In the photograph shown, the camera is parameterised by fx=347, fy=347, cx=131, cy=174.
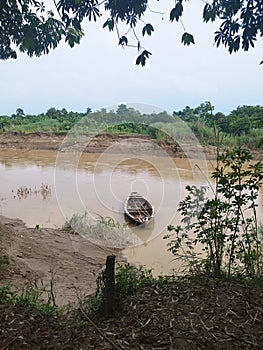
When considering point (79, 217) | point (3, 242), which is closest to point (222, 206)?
point (3, 242)

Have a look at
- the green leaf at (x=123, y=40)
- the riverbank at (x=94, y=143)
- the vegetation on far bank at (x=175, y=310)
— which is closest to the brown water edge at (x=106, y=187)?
the riverbank at (x=94, y=143)

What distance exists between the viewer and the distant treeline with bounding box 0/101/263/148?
2.09m

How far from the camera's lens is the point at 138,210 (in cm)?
559

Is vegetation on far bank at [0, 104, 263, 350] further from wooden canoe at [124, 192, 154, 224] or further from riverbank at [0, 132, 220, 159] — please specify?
riverbank at [0, 132, 220, 159]

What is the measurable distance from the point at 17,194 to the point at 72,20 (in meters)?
5.97

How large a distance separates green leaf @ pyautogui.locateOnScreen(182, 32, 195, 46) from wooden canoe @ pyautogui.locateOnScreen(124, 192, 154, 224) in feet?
12.5

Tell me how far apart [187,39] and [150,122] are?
5113mm

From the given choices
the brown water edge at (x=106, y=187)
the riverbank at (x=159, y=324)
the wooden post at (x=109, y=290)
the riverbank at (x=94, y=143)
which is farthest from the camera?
the riverbank at (x=94, y=143)

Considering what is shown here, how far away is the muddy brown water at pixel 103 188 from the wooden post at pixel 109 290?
141 centimetres

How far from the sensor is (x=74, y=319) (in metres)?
A: 1.39

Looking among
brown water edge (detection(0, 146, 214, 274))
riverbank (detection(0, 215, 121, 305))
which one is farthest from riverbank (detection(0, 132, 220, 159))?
riverbank (detection(0, 215, 121, 305))

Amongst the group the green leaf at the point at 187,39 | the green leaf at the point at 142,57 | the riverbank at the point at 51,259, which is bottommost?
the riverbank at the point at 51,259

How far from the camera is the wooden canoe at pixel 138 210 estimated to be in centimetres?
519

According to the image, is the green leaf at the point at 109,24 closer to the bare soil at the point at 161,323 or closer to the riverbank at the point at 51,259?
the bare soil at the point at 161,323
